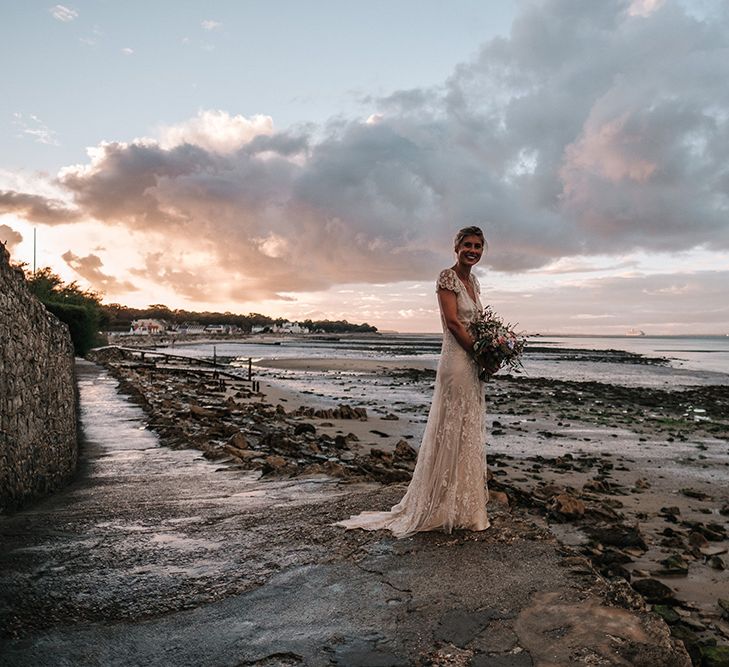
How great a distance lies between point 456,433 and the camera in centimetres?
492

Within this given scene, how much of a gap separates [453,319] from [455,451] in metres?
1.12

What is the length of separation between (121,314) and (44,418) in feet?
607

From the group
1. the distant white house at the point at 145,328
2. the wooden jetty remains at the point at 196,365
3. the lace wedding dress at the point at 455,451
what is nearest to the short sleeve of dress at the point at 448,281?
the lace wedding dress at the point at 455,451

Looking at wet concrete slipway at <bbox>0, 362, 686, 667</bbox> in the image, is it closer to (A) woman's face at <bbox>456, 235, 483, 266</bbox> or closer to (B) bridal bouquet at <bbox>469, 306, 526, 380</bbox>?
(B) bridal bouquet at <bbox>469, 306, 526, 380</bbox>

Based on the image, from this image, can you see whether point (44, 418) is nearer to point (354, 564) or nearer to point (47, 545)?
point (47, 545)

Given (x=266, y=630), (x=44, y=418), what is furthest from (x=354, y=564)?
(x=44, y=418)

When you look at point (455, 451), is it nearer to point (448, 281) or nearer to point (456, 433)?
point (456, 433)

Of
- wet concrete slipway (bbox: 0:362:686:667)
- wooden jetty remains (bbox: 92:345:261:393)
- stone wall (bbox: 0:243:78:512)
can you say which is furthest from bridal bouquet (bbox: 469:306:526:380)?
wooden jetty remains (bbox: 92:345:261:393)

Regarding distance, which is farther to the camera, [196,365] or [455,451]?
[196,365]

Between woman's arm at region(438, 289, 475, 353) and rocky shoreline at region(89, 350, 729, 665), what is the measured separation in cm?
182

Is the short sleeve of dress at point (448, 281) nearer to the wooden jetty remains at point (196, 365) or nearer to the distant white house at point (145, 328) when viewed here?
the wooden jetty remains at point (196, 365)

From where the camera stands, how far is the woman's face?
486 cm

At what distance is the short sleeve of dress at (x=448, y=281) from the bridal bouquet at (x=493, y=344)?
0.31 meters

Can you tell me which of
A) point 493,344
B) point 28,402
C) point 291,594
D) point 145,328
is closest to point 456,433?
point 493,344
